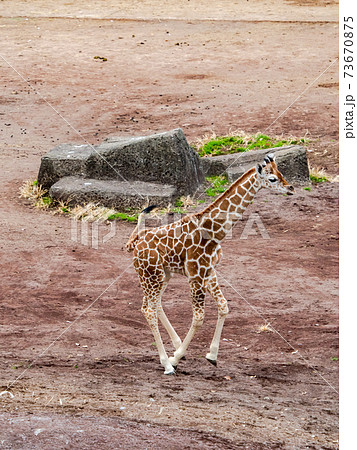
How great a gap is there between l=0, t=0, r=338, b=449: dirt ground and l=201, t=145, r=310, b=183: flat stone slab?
437mm

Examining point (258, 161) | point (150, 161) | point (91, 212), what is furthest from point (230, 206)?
point (258, 161)

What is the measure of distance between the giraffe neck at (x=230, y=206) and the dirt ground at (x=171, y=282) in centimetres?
148

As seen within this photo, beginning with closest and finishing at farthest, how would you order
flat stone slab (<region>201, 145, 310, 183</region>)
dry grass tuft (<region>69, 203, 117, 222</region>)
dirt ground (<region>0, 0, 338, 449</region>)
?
dirt ground (<region>0, 0, 338, 449</region>) → dry grass tuft (<region>69, 203, 117, 222</region>) → flat stone slab (<region>201, 145, 310, 183</region>)

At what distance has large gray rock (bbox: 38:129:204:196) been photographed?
1243 cm

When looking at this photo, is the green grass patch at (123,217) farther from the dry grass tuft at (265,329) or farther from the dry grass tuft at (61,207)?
the dry grass tuft at (265,329)

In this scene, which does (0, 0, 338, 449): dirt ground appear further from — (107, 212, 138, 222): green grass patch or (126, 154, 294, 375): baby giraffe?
(126, 154, 294, 375): baby giraffe

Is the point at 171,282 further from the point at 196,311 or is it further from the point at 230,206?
the point at 230,206

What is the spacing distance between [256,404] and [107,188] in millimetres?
6438

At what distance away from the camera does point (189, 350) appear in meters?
7.74

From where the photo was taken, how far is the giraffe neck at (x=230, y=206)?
6.72m

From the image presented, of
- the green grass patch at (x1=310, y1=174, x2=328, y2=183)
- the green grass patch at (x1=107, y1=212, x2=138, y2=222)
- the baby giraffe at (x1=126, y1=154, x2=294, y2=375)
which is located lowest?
the green grass patch at (x1=310, y1=174, x2=328, y2=183)

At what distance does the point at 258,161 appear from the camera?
520 inches

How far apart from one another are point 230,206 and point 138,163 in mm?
5981

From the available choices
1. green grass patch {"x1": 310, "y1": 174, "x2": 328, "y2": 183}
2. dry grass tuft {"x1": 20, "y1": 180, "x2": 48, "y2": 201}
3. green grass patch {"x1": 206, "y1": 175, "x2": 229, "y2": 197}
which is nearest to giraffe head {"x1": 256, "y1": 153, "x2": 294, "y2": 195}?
green grass patch {"x1": 206, "y1": 175, "x2": 229, "y2": 197}
